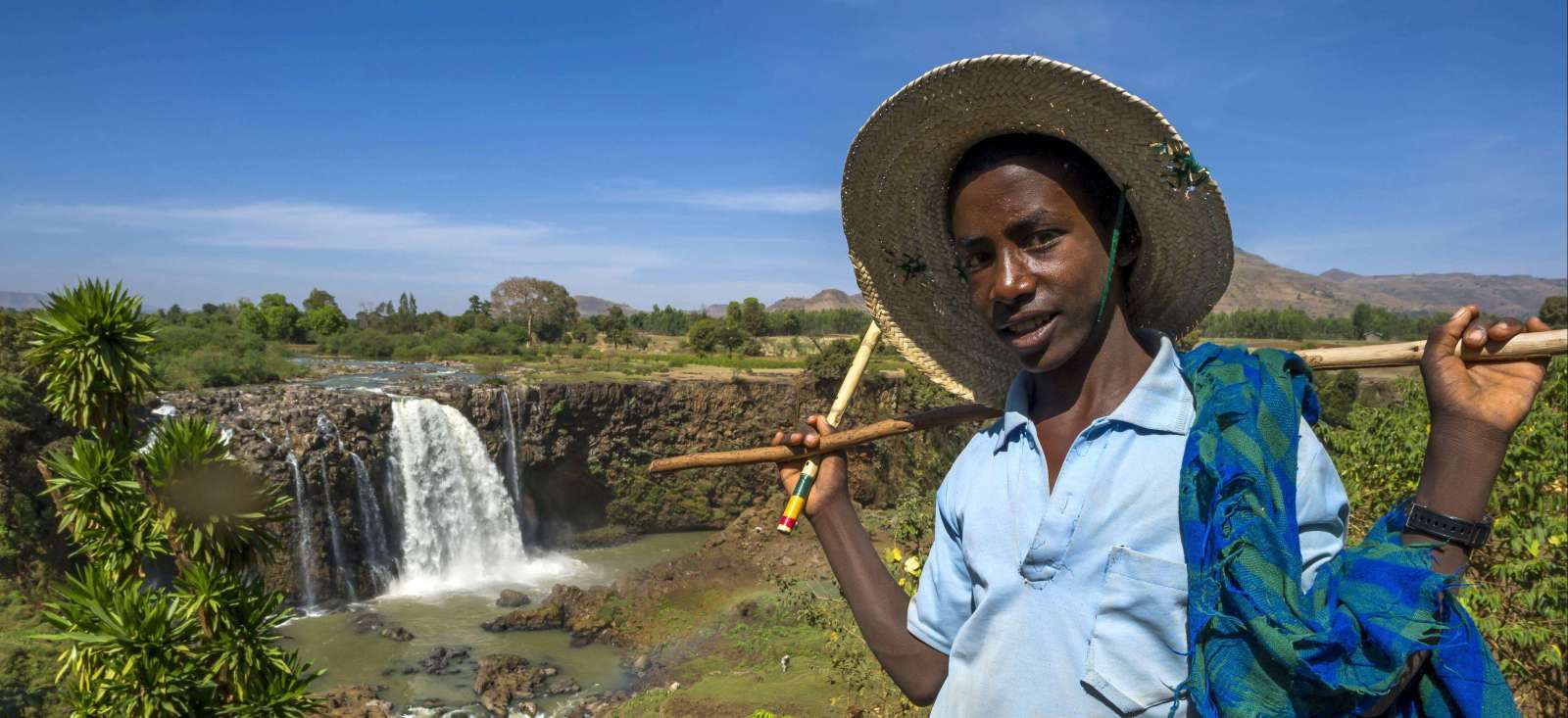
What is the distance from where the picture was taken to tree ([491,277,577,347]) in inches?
1799

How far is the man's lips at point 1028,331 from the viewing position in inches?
49.9

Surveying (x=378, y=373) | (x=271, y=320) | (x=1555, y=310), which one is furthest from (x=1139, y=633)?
(x=271, y=320)

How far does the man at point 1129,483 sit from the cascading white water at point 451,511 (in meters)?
19.0

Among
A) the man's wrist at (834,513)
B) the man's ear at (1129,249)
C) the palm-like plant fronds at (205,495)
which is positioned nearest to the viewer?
the man's ear at (1129,249)

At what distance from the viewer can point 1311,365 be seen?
1.48 meters

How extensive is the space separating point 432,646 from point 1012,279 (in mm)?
15448

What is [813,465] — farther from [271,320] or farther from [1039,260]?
[271,320]

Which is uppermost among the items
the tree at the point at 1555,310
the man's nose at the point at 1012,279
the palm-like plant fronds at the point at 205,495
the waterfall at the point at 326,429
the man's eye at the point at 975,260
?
the tree at the point at 1555,310

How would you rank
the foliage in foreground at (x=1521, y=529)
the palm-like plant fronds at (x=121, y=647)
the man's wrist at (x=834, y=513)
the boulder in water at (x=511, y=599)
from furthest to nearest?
1. the boulder in water at (x=511, y=599)
2. the palm-like plant fronds at (x=121, y=647)
3. the foliage in foreground at (x=1521, y=529)
4. the man's wrist at (x=834, y=513)

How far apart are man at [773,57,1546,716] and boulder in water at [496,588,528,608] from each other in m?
16.8

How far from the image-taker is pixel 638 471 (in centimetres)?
2397

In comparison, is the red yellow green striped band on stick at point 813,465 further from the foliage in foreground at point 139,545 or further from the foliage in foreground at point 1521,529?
the foliage in foreground at point 139,545

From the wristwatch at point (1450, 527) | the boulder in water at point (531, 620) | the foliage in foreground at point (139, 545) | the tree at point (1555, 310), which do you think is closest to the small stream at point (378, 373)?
the boulder in water at point (531, 620)

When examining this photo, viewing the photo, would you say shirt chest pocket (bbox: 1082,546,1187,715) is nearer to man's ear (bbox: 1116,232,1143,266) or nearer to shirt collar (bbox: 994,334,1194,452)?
shirt collar (bbox: 994,334,1194,452)
